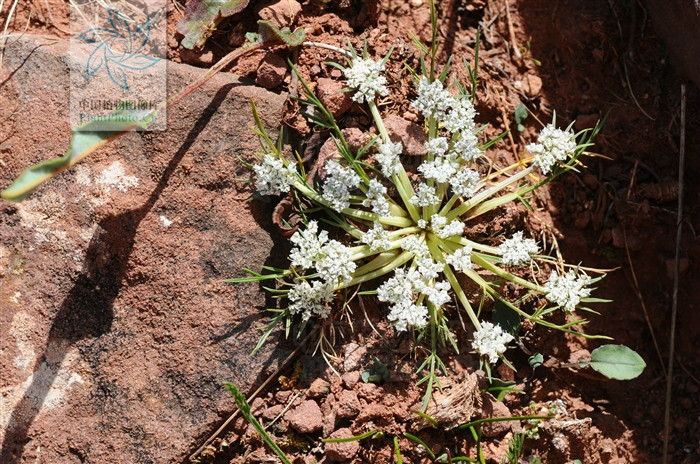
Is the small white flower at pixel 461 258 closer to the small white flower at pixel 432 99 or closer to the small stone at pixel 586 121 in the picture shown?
the small white flower at pixel 432 99

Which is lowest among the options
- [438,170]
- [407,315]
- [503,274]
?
[407,315]

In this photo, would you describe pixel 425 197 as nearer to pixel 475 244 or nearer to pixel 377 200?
pixel 377 200

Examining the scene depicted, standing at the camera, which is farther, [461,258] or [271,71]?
[271,71]

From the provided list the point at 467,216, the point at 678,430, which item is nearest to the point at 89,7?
the point at 467,216

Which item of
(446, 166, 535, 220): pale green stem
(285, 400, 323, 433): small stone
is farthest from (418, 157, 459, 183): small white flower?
(285, 400, 323, 433): small stone

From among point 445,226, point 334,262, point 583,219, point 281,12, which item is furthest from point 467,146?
point 281,12

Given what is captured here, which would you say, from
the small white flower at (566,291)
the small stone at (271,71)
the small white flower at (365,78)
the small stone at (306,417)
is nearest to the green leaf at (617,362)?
the small white flower at (566,291)

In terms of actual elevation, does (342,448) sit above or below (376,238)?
below

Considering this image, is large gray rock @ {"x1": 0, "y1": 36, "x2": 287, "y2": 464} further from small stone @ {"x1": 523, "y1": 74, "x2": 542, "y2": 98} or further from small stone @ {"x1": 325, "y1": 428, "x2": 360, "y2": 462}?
small stone @ {"x1": 523, "y1": 74, "x2": 542, "y2": 98}
